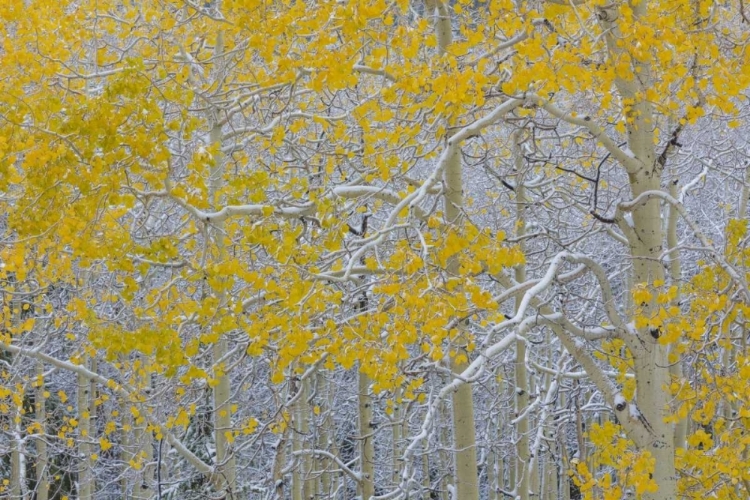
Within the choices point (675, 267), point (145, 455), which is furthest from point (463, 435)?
point (145, 455)

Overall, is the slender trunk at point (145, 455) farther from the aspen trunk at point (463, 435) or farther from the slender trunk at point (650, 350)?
the slender trunk at point (650, 350)

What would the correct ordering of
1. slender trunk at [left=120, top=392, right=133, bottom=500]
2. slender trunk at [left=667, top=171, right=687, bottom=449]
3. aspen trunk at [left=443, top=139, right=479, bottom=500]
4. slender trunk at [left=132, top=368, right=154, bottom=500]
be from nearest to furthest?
aspen trunk at [left=443, top=139, right=479, bottom=500], slender trunk at [left=667, top=171, right=687, bottom=449], slender trunk at [left=120, top=392, right=133, bottom=500], slender trunk at [left=132, top=368, right=154, bottom=500]

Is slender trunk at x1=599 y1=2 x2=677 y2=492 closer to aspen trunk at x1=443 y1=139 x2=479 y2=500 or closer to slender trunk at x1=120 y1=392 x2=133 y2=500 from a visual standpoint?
aspen trunk at x1=443 y1=139 x2=479 y2=500

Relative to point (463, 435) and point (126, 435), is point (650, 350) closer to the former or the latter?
point (463, 435)

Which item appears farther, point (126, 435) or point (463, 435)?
point (126, 435)

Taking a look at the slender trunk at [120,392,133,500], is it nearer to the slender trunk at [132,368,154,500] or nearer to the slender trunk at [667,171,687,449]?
the slender trunk at [132,368,154,500]

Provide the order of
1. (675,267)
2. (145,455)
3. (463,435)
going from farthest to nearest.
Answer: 1. (145,455)
2. (675,267)
3. (463,435)

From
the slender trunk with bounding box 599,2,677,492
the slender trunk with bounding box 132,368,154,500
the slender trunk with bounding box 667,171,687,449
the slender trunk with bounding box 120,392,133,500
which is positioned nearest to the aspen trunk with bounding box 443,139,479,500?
the slender trunk with bounding box 599,2,677,492

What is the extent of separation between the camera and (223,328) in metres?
4.63

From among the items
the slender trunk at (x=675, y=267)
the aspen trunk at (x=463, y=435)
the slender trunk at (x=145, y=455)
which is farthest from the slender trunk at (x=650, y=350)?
the slender trunk at (x=145, y=455)

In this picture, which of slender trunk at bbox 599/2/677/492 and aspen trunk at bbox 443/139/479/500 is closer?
slender trunk at bbox 599/2/677/492

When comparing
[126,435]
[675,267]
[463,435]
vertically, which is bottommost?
[463,435]

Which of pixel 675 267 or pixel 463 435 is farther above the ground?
pixel 675 267

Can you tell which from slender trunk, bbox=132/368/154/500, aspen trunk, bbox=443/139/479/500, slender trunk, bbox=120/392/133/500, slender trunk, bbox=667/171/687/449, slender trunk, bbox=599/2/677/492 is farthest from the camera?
slender trunk, bbox=132/368/154/500
